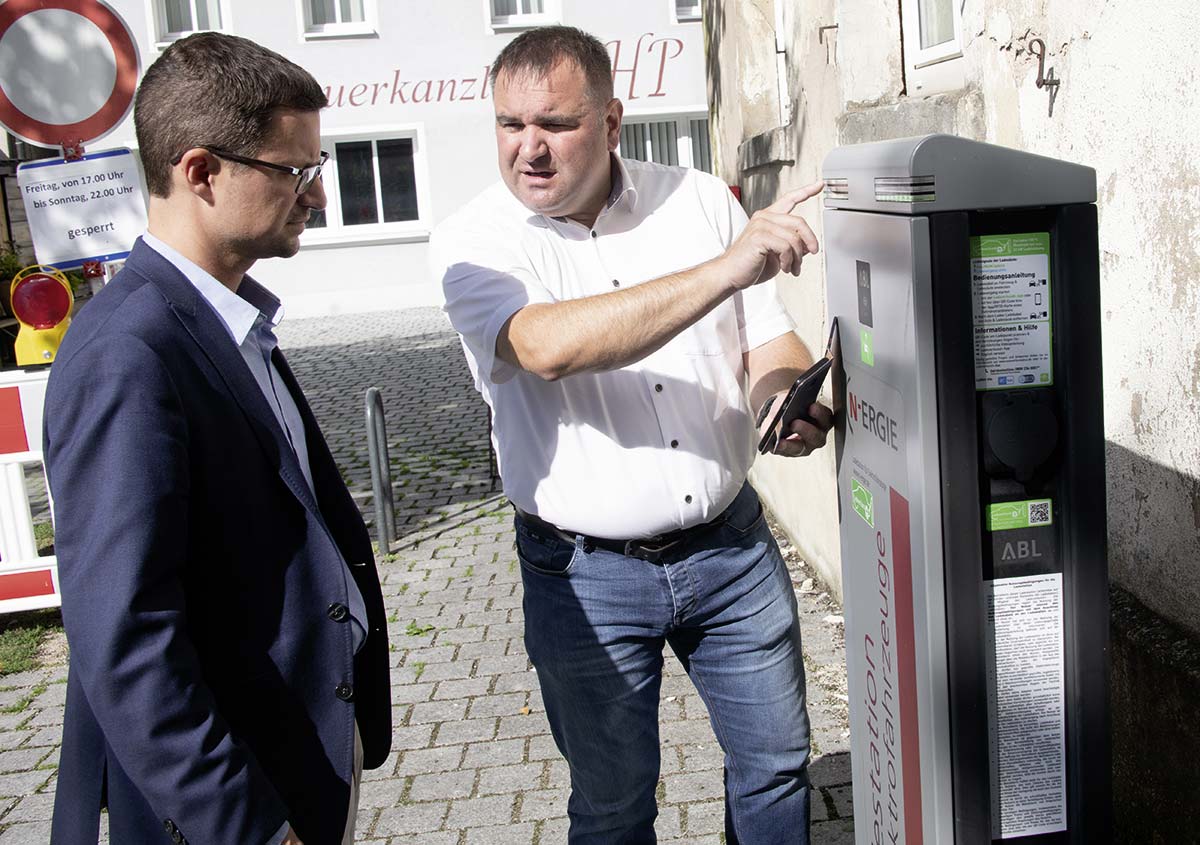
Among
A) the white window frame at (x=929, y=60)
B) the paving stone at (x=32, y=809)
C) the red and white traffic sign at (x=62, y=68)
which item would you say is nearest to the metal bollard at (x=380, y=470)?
the red and white traffic sign at (x=62, y=68)

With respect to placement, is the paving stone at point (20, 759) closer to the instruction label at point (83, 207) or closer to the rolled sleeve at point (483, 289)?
the instruction label at point (83, 207)

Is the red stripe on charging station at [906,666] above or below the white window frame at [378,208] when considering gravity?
below

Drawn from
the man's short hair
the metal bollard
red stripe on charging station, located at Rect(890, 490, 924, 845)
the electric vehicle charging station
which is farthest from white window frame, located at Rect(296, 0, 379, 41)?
red stripe on charging station, located at Rect(890, 490, 924, 845)

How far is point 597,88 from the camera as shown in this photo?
8.86 feet

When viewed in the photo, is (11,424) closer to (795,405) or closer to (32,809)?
(32,809)

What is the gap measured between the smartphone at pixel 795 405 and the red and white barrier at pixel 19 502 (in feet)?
14.9

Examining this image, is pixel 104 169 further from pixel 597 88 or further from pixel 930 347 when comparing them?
pixel 930 347

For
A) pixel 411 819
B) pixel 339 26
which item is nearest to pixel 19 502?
pixel 411 819

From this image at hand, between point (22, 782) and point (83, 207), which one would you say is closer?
point (22, 782)

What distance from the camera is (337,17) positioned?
20.6 metres

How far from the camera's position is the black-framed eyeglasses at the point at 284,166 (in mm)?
2055

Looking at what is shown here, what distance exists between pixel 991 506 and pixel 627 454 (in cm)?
96

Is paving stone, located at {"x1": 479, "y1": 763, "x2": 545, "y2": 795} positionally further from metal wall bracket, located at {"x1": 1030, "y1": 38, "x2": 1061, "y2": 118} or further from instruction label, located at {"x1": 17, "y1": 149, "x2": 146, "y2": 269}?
instruction label, located at {"x1": 17, "y1": 149, "x2": 146, "y2": 269}

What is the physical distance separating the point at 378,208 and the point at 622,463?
62.2 feet
